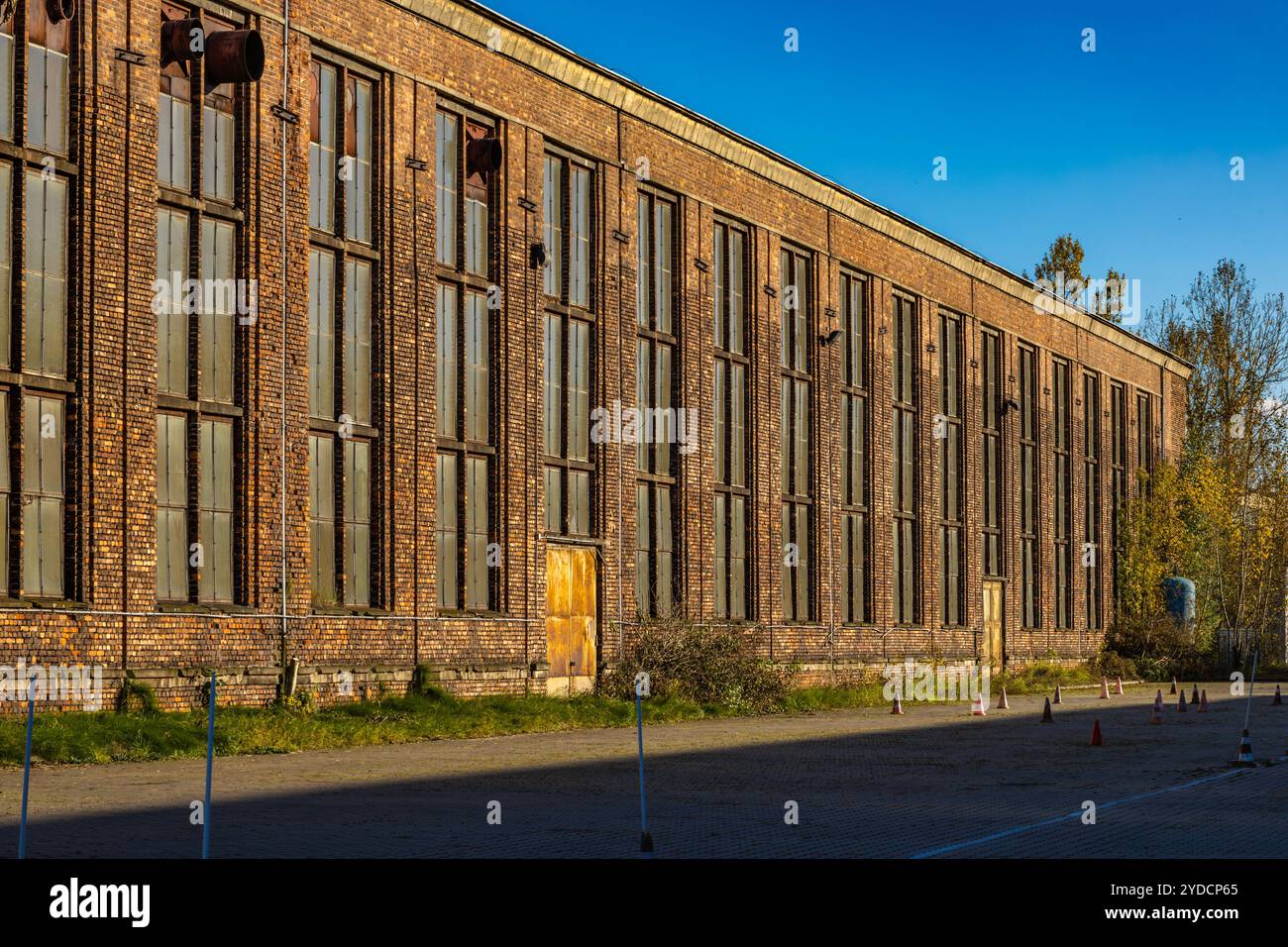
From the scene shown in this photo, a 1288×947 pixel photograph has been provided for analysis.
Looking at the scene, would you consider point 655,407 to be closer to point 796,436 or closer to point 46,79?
point 796,436

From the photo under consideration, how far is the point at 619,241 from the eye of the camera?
35.8m

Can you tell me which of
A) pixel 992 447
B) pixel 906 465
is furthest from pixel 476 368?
pixel 992 447

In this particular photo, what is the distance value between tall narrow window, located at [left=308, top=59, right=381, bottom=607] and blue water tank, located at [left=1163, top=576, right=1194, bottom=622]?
3949 centimetres

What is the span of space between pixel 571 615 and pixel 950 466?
779 inches

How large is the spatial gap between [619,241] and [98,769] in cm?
1856

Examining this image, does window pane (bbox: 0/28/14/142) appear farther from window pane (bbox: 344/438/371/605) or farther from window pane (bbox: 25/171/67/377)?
window pane (bbox: 344/438/371/605)

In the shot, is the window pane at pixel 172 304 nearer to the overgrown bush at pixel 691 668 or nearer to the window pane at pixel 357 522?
the window pane at pixel 357 522

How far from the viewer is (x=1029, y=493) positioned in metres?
56.2

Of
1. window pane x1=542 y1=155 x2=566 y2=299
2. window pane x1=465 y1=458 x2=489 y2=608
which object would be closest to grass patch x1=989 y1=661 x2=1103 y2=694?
window pane x1=542 y1=155 x2=566 y2=299

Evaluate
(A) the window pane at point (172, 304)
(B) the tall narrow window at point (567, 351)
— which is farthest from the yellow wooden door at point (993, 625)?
(A) the window pane at point (172, 304)

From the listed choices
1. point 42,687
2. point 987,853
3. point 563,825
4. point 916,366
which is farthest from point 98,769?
point 916,366

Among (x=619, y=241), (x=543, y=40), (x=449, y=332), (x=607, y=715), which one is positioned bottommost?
(x=607, y=715)

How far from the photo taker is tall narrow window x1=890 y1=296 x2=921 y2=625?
156ft

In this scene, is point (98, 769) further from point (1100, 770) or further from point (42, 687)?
point (1100, 770)
